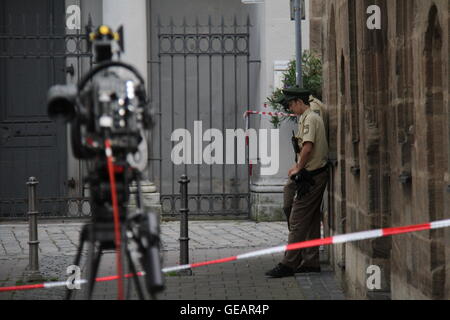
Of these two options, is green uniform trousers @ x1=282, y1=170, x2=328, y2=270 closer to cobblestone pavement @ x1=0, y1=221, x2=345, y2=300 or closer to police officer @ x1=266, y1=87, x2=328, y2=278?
police officer @ x1=266, y1=87, x2=328, y2=278

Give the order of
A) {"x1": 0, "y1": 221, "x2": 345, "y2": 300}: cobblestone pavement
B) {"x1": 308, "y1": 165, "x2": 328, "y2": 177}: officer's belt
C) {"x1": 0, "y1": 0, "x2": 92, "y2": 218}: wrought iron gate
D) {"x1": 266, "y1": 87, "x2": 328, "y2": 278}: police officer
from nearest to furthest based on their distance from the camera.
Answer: {"x1": 0, "y1": 221, "x2": 345, "y2": 300}: cobblestone pavement → {"x1": 266, "y1": 87, "x2": 328, "y2": 278}: police officer → {"x1": 308, "y1": 165, "x2": 328, "y2": 177}: officer's belt → {"x1": 0, "y1": 0, "x2": 92, "y2": 218}: wrought iron gate

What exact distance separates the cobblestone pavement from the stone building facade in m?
0.55

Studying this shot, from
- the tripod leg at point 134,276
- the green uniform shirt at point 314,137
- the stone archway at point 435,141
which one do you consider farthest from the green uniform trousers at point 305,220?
the tripod leg at point 134,276

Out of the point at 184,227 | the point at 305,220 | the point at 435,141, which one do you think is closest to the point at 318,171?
the point at 305,220

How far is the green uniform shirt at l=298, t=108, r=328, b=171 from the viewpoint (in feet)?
36.9

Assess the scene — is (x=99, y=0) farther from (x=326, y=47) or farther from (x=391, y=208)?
(x=391, y=208)

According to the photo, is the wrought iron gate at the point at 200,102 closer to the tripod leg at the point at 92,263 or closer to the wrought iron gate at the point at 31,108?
the wrought iron gate at the point at 31,108

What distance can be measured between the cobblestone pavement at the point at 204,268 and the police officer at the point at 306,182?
0.20 metres

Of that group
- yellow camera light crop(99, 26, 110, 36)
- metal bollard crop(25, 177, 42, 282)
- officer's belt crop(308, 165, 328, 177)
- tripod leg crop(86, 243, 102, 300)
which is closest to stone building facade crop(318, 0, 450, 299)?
officer's belt crop(308, 165, 328, 177)

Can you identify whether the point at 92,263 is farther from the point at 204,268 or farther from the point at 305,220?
the point at 204,268

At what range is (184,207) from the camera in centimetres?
1136

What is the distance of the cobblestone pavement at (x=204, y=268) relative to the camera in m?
9.98
